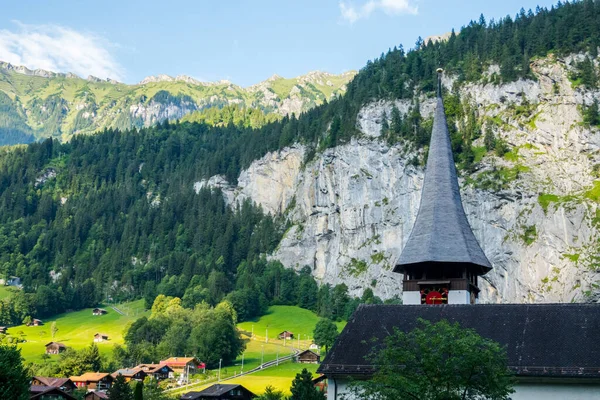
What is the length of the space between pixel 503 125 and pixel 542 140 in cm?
1102

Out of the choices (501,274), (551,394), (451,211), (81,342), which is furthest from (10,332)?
(551,394)

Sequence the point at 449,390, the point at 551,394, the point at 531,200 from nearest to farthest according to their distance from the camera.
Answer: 1. the point at 449,390
2. the point at 551,394
3. the point at 531,200

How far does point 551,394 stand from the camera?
34.6 meters

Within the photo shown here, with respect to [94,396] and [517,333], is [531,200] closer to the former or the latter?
[94,396]

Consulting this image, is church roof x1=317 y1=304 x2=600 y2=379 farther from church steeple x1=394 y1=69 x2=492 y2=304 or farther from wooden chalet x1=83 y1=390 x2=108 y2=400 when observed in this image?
wooden chalet x1=83 y1=390 x2=108 y2=400

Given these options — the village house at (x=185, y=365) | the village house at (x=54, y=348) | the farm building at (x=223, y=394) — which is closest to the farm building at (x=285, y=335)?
the village house at (x=185, y=365)

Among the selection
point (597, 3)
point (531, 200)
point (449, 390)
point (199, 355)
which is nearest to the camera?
point (449, 390)

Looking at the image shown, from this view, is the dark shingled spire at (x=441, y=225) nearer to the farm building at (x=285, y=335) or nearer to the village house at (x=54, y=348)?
the farm building at (x=285, y=335)

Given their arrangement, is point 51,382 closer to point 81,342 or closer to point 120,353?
point 120,353

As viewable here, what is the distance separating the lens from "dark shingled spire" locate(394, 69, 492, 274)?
4858 centimetres

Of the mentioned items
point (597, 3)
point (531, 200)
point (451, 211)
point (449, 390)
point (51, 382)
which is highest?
point (597, 3)

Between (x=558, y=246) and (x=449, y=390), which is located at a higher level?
(x=558, y=246)

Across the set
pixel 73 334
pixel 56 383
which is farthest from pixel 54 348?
pixel 56 383

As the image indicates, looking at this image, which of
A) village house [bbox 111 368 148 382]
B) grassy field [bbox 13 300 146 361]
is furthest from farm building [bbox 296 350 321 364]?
grassy field [bbox 13 300 146 361]
